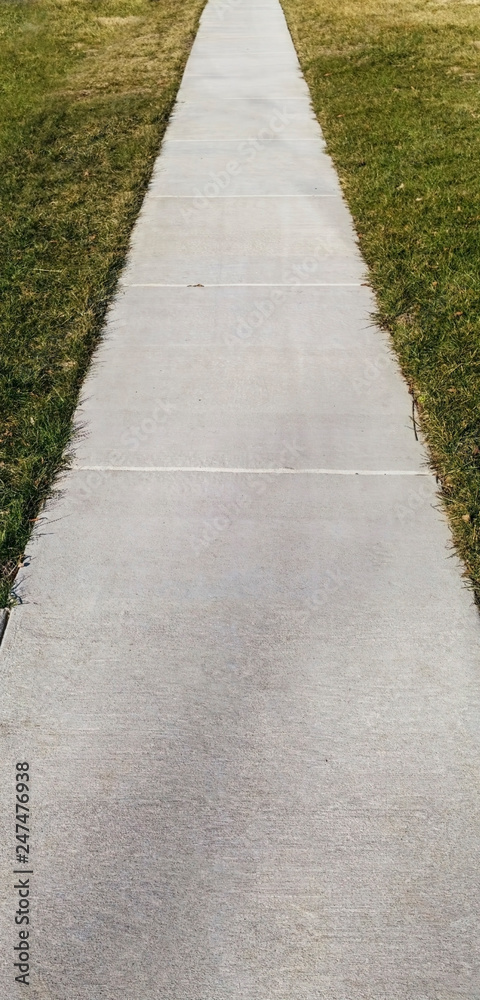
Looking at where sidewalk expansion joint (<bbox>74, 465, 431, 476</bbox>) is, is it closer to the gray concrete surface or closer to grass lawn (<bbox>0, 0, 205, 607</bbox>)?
the gray concrete surface

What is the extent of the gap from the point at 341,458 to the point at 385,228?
2.98 m

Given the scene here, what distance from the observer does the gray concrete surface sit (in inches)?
88.2

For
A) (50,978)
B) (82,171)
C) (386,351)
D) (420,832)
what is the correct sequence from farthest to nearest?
(82,171) → (386,351) → (420,832) → (50,978)

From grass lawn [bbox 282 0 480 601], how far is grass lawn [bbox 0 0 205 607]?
191cm

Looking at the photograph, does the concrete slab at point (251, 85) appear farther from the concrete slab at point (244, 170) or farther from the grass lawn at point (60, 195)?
the concrete slab at point (244, 170)

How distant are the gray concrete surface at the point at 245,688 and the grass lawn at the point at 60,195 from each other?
8.0 inches

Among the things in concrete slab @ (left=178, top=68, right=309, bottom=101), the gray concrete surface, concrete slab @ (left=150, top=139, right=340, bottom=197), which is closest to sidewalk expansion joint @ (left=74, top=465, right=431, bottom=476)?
the gray concrete surface

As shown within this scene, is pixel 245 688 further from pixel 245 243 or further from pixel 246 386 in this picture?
pixel 245 243

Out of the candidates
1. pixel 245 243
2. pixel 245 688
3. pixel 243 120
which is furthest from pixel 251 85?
pixel 245 688

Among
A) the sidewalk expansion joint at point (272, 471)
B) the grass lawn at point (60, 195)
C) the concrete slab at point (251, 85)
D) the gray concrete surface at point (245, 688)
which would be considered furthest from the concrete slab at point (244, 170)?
the sidewalk expansion joint at point (272, 471)

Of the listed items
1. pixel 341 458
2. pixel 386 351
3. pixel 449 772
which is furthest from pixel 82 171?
pixel 449 772

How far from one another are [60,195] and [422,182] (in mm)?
3179

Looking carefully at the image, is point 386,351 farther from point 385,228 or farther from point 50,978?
point 50,978

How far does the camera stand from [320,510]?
363 centimetres
